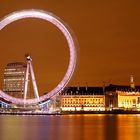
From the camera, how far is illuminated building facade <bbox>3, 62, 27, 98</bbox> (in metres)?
120

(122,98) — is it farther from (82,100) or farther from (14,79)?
(14,79)

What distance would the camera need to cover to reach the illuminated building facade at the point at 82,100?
469 feet

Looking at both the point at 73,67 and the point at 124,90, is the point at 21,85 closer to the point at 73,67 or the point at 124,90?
the point at 124,90

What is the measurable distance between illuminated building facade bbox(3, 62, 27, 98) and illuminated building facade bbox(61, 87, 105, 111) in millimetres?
17884

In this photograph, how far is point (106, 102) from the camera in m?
148

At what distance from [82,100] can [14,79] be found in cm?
2569

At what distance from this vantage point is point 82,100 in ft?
477

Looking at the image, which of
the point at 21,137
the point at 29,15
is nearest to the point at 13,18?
the point at 29,15

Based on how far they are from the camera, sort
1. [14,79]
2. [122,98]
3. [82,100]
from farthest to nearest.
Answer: [122,98] < [82,100] < [14,79]

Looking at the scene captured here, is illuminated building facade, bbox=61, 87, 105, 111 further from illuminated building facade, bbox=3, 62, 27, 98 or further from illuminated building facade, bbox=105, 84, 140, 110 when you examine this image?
illuminated building facade, bbox=3, 62, 27, 98

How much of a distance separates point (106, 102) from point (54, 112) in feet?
128

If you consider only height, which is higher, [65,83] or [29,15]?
[29,15]

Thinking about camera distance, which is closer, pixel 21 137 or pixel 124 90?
pixel 21 137

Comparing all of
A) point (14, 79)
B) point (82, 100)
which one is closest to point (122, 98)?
point (82, 100)
